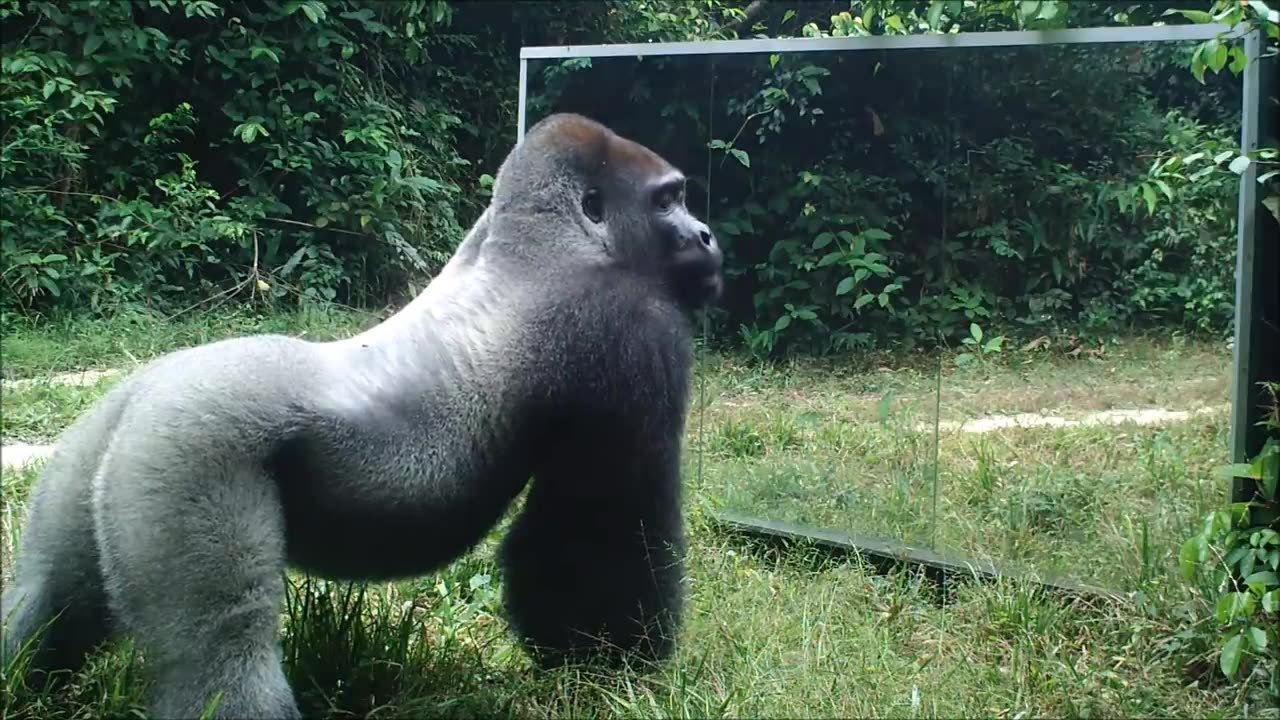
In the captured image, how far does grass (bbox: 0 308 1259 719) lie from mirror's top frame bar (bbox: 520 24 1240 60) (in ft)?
2.75

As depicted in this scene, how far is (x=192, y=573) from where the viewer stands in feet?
6.72

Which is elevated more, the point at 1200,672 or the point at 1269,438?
the point at 1269,438

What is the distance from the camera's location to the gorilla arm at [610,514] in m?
2.59

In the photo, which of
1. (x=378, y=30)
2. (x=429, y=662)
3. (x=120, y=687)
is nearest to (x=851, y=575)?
(x=429, y=662)

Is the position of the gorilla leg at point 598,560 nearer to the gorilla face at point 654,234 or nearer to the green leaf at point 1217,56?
the gorilla face at point 654,234

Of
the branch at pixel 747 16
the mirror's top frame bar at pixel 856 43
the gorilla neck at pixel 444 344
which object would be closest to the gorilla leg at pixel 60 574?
the gorilla neck at pixel 444 344

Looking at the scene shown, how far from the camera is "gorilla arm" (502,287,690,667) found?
2.59 metres

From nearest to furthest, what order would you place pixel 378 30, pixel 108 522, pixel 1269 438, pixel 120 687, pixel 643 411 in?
pixel 108 522 → pixel 120 687 → pixel 643 411 → pixel 1269 438 → pixel 378 30

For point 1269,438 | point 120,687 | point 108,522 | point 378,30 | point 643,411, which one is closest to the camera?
point 108,522

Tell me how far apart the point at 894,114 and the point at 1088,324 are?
2.68 feet

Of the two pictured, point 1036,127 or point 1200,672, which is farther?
point 1036,127

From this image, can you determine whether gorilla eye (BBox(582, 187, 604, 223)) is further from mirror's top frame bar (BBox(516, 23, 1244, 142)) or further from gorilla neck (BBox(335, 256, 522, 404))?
mirror's top frame bar (BBox(516, 23, 1244, 142))

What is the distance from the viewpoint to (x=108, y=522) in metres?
2.10

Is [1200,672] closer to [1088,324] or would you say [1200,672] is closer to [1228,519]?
[1228,519]
